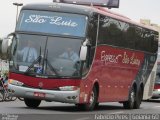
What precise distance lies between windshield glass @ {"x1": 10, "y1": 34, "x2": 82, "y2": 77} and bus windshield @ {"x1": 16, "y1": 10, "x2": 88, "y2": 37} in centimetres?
28

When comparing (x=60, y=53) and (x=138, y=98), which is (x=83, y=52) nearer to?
(x=60, y=53)

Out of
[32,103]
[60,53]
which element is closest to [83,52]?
[60,53]

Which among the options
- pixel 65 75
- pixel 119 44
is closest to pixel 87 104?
pixel 65 75

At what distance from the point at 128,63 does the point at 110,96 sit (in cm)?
232

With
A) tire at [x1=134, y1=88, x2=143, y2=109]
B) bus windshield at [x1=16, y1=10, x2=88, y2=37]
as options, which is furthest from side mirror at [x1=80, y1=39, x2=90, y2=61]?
tire at [x1=134, y1=88, x2=143, y2=109]

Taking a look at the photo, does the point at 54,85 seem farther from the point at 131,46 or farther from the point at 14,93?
the point at 131,46

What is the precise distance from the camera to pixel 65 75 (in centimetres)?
2247

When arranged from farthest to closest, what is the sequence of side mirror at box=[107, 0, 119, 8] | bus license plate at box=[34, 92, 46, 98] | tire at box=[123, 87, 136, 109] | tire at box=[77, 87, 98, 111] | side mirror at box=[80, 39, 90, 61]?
side mirror at box=[107, 0, 119, 8], tire at box=[123, 87, 136, 109], tire at box=[77, 87, 98, 111], bus license plate at box=[34, 92, 46, 98], side mirror at box=[80, 39, 90, 61]

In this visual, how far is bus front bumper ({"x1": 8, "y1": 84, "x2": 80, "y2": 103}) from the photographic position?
22.4m

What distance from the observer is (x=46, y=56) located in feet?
74.2

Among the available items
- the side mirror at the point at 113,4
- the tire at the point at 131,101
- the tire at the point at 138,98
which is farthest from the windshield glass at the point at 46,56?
the side mirror at the point at 113,4

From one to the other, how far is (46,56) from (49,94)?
48.3 inches

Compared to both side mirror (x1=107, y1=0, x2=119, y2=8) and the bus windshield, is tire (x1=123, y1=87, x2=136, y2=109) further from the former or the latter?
side mirror (x1=107, y1=0, x2=119, y2=8)

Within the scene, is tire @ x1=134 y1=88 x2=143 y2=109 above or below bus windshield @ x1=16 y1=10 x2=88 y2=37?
below
